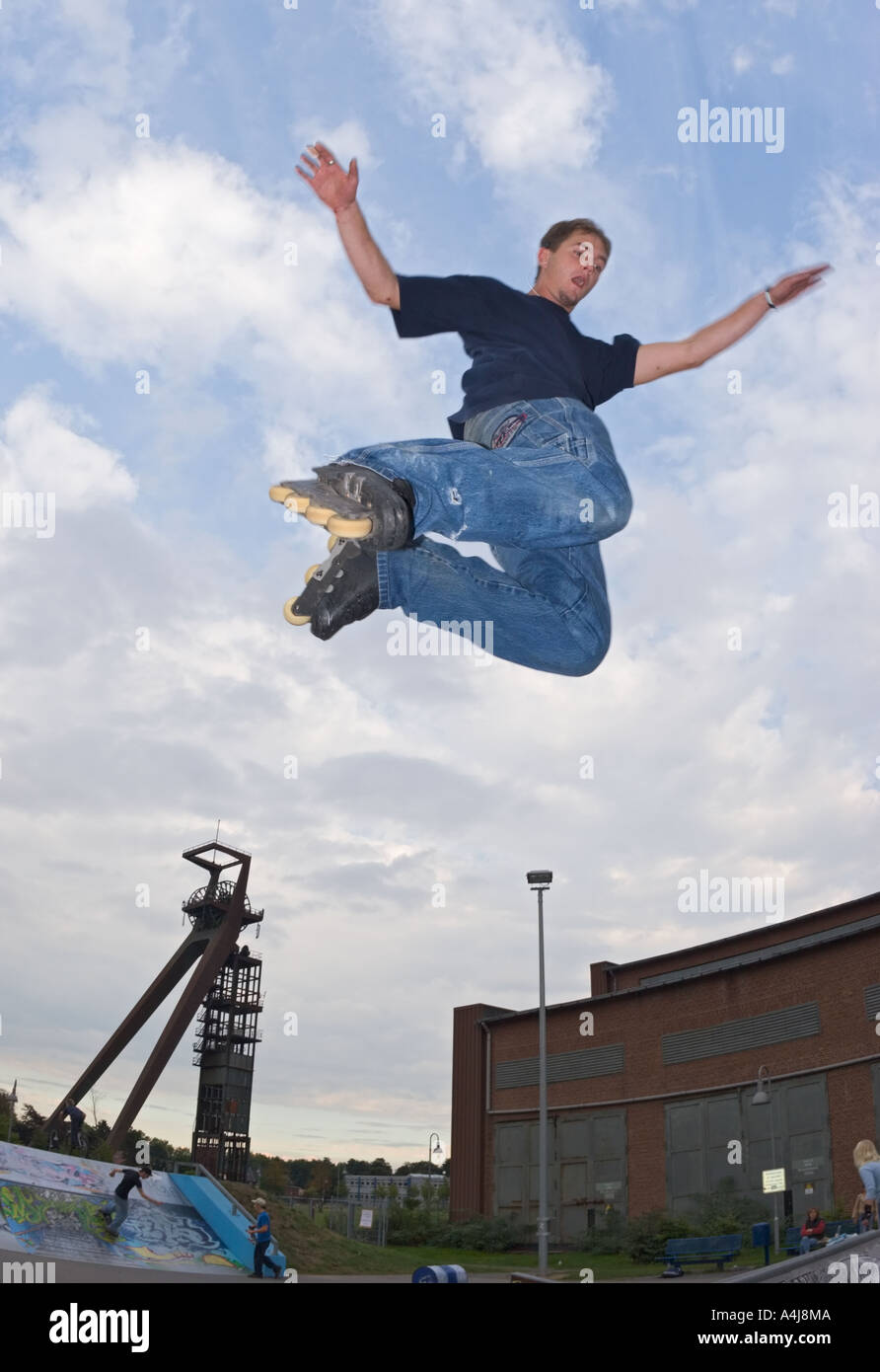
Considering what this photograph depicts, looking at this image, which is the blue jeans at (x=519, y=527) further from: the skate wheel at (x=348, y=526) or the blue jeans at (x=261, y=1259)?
the blue jeans at (x=261, y=1259)

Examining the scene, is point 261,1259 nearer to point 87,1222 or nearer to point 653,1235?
point 87,1222

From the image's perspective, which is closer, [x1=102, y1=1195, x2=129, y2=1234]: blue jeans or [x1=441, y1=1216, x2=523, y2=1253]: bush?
[x1=102, y1=1195, x2=129, y2=1234]: blue jeans

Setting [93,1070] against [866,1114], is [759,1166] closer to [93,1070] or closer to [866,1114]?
[866,1114]

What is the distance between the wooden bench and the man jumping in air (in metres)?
22.9

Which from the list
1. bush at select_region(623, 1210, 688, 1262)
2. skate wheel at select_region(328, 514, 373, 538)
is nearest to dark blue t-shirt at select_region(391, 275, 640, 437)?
skate wheel at select_region(328, 514, 373, 538)

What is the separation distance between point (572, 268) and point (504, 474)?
5.37ft

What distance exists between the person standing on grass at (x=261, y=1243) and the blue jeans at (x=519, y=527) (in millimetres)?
16634

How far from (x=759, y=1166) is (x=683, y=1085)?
10.3ft

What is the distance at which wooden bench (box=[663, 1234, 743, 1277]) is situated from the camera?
24312 millimetres

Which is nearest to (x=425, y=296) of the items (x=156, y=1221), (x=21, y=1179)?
(x=21, y=1179)

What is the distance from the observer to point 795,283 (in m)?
5.88

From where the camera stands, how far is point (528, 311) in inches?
218

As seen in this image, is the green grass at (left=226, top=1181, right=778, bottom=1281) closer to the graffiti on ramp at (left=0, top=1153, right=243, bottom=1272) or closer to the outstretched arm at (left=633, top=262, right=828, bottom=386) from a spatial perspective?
the graffiti on ramp at (left=0, top=1153, right=243, bottom=1272)
